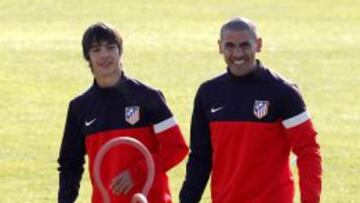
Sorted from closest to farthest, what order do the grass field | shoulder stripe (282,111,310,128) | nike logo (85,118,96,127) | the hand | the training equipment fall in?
the training equipment, shoulder stripe (282,111,310,128), the hand, nike logo (85,118,96,127), the grass field

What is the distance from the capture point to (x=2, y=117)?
2312 centimetres

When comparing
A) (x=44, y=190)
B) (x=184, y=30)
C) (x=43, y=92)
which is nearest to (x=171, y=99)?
(x=43, y=92)

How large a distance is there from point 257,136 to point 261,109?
0.16 meters

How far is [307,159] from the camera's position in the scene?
27.7 feet

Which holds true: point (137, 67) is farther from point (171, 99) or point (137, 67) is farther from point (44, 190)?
Result: point (44, 190)

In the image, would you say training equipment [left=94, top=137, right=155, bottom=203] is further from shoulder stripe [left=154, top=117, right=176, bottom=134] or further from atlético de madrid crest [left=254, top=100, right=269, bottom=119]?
atlético de madrid crest [left=254, top=100, right=269, bottom=119]

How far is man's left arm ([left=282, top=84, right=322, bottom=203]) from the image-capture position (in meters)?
8.38

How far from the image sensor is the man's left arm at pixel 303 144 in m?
8.38

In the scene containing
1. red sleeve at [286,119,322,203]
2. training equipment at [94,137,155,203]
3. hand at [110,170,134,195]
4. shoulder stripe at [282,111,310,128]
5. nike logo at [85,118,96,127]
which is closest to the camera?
training equipment at [94,137,155,203]

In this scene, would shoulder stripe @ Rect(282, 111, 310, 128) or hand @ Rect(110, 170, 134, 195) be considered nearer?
shoulder stripe @ Rect(282, 111, 310, 128)

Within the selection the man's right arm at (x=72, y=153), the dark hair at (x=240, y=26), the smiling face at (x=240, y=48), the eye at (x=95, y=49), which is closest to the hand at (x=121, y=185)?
the man's right arm at (x=72, y=153)

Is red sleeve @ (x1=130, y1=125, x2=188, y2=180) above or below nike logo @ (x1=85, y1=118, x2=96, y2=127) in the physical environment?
below

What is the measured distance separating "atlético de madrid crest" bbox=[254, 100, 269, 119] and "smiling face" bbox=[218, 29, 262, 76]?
208 mm

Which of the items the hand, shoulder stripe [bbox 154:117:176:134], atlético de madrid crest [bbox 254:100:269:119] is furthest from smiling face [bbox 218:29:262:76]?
the hand
